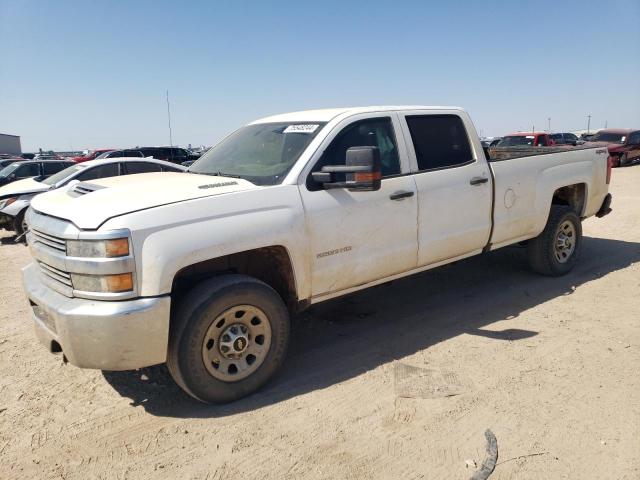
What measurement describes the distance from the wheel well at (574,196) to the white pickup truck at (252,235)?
1.39 m

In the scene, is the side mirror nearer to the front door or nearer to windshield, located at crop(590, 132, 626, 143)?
the front door

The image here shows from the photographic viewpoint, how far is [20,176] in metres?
14.3

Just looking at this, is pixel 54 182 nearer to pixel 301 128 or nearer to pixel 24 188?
pixel 24 188

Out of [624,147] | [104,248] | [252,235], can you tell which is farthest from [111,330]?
[624,147]

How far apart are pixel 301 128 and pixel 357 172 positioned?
85 centimetres

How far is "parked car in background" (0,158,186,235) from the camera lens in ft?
31.0

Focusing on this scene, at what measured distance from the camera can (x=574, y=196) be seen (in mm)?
6250

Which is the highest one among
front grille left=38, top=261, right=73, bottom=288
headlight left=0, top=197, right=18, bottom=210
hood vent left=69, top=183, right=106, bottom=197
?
hood vent left=69, top=183, right=106, bottom=197

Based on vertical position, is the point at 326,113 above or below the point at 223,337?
above

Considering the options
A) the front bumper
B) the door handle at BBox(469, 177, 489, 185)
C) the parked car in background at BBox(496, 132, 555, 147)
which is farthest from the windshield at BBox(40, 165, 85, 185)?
the parked car in background at BBox(496, 132, 555, 147)

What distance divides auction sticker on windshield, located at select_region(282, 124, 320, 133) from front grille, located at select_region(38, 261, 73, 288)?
204 cm

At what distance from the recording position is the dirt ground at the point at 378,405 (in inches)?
111

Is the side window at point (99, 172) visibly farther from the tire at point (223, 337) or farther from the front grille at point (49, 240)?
the tire at point (223, 337)

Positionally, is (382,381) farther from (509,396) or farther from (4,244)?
(4,244)
